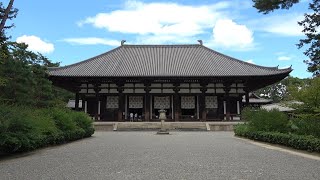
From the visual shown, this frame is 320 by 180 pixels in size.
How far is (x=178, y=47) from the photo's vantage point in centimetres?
4056

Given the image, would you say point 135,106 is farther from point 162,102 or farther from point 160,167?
point 160,167

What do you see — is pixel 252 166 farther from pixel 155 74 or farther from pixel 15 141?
pixel 155 74

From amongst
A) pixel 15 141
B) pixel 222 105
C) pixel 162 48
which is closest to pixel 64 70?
pixel 162 48

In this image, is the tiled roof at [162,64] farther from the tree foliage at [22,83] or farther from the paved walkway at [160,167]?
the paved walkway at [160,167]

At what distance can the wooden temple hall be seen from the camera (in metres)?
33.5

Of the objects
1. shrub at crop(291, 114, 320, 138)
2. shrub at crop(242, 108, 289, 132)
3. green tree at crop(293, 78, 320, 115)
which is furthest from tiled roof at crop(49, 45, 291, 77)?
green tree at crop(293, 78, 320, 115)

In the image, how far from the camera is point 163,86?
35.0 metres

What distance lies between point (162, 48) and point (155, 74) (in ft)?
26.0

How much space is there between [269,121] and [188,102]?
18.1 meters

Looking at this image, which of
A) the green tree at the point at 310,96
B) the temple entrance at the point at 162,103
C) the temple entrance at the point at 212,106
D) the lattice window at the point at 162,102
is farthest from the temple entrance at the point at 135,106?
the green tree at the point at 310,96

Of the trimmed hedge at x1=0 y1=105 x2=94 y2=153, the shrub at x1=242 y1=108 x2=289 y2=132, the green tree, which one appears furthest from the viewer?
the shrub at x1=242 y1=108 x2=289 y2=132

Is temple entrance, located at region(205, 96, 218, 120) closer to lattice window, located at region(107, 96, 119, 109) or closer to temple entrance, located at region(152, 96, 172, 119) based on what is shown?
temple entrance, located at region(152, 96, 172, 119)

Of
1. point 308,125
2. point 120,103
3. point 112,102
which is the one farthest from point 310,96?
point 112,102

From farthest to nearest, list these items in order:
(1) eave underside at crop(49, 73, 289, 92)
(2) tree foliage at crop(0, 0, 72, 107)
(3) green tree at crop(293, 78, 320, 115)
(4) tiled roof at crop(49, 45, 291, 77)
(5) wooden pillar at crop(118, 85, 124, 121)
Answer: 1. (5) wooden pillar at crop(118, 85, 124, 121)
2. (1) eave underside at crop(49, 73, 289, 92)
3. (4) tiled roof at crop(49, 45, 291, 77)
4. (2) tree foliage at crop(0, 0, 72, 107)
5. (3) green tree at crop(293, 78, 320, 115)
